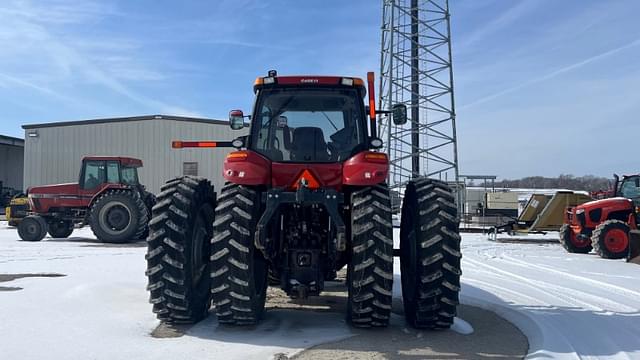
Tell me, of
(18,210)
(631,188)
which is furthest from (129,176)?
(631,188)

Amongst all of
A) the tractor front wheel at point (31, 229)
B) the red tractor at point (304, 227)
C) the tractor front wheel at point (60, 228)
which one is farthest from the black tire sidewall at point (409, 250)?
the tractor front wheel at point (60, 228)

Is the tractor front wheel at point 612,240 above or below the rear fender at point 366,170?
below

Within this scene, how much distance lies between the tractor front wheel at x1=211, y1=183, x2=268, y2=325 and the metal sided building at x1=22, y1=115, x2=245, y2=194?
24.3 meters

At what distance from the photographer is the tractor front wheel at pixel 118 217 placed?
16781 mm

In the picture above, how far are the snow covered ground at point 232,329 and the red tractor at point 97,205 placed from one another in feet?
17.1

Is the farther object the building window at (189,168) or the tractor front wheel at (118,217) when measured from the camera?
the building window at (189,168)

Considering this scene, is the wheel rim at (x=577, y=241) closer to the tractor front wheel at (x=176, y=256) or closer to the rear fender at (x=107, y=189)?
the rear fender at (x=107, y=189)

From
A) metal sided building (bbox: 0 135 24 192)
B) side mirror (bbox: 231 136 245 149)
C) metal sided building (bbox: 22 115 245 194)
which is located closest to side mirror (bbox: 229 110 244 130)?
side mirror (bbox: 231 136 245 149)

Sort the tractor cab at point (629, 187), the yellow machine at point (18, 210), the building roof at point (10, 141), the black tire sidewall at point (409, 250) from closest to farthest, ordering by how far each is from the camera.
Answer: the black tire sidewall at point (409, 250) → the tractor cab at point (629, 187) → the yellow machine at point (18, 210) → the building roof at point (10, 141)

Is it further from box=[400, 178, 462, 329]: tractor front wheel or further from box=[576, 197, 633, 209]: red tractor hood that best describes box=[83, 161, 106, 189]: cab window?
box=[576, 197, 633, 209]: red tractor hood

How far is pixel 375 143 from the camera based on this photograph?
622 centimetres

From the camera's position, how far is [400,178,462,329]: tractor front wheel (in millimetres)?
5516

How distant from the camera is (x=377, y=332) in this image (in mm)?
5637

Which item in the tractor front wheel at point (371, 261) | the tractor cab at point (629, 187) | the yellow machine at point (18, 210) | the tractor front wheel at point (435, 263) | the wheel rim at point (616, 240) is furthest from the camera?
the yellow machine at point (18, 210)
